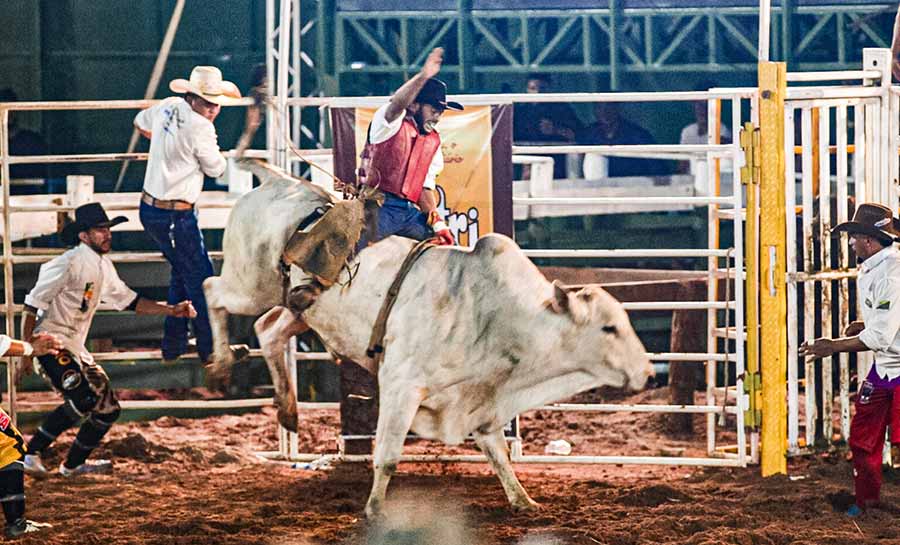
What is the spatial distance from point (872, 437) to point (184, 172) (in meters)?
4.05

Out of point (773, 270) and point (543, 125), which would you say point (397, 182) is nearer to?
point (773, 270)

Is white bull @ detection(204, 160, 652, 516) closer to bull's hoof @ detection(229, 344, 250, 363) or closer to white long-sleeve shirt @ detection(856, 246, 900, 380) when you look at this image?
bull's hoof @ detection(229, 344, 250, 363)

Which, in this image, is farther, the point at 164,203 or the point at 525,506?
the point at 164,203

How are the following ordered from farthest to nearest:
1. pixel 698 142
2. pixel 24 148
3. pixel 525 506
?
pixel 24 148
pixel 698 142
pixel 525 506

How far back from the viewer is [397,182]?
7395 mm

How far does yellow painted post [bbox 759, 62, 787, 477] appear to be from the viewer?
7820 mm

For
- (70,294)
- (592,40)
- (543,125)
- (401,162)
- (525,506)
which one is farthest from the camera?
(592,40)

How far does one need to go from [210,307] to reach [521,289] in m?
1.72

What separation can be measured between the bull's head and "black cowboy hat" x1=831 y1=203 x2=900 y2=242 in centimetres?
122

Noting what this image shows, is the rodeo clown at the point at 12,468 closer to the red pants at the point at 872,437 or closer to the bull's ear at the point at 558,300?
the bull's ear at the point at 558,300

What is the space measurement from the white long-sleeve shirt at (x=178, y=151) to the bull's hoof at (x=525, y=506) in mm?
2600

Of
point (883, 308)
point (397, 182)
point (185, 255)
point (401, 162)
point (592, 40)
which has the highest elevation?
point (592, 40)

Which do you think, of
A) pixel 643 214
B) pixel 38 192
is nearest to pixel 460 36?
pixel 643 214

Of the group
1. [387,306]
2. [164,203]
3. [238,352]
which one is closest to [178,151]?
[164,203]
